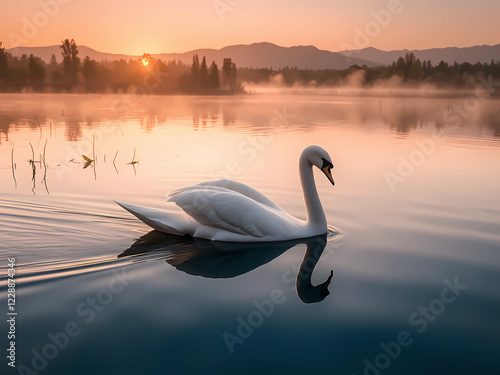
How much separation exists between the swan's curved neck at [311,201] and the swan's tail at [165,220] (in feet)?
5.49

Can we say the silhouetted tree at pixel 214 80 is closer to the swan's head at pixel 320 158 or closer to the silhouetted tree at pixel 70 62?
the silhouetted tree at pixel 70 62

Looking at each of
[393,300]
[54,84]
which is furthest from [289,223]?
[54,84]

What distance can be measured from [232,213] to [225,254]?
57cm

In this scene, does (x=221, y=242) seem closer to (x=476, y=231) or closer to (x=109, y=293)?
(x=109, y=293)

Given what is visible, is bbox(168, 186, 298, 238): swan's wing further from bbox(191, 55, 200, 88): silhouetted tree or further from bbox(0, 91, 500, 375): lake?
bbox(191, 55, 200, 88): silhouetted tree

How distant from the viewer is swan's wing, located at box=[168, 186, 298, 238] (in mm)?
7336

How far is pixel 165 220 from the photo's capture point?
25.0 feet

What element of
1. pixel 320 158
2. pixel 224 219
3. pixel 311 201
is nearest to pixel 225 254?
pixel 224 219

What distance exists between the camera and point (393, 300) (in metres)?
5.66

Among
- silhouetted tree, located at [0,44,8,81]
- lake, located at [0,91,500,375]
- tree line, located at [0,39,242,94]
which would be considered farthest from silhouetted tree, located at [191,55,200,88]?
lake, located at [0,91,500,375]

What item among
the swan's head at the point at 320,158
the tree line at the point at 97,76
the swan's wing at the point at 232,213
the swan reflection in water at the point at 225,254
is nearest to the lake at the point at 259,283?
the swan reflection in water at the point at 225,254

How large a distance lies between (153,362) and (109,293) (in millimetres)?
1470

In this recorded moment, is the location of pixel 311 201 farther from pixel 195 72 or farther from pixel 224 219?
pixel 195 72

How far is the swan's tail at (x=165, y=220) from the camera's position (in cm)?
751
